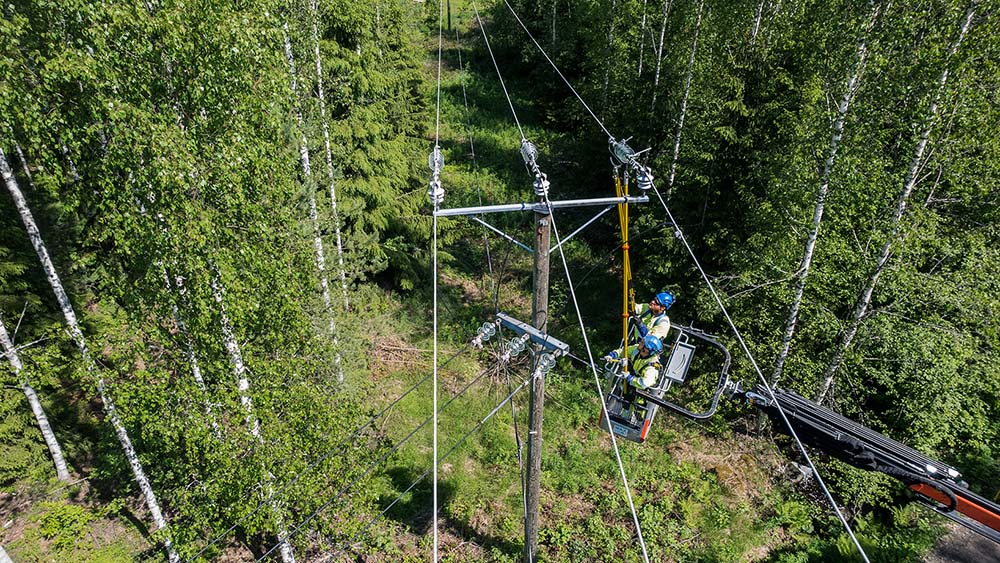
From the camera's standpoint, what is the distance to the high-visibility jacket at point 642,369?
311 inches

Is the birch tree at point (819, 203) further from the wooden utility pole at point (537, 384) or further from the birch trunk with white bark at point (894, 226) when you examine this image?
the wooden utility pole at point (537, 384)

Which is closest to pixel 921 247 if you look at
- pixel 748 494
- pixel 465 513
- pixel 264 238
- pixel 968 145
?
pixel 968 145

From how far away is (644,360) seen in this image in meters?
8.00

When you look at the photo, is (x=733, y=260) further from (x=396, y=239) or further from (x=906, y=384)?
(x=396, y=239)

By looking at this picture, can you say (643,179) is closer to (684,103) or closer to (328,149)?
(328,149)

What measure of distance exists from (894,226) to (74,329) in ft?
49.1

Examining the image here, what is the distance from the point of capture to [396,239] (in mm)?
16438

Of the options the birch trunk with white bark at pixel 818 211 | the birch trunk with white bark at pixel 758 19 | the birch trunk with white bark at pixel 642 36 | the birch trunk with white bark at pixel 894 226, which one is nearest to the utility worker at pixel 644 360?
the birch trunk with white bark at pixel 818 211

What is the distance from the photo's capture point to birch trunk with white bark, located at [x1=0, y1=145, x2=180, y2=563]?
8.59 m

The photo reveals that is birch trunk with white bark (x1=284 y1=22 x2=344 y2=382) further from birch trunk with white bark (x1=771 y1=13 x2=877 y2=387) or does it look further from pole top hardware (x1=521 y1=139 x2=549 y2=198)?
birch trunk with white bark (x1=771 y1=13 x2=877 y2=387)

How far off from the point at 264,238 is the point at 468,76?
2870cm

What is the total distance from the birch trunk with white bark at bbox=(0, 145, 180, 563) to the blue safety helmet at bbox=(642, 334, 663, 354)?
821cm

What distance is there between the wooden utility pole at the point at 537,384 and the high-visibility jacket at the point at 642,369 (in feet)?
4.58

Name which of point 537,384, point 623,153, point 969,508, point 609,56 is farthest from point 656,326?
point 609,56
